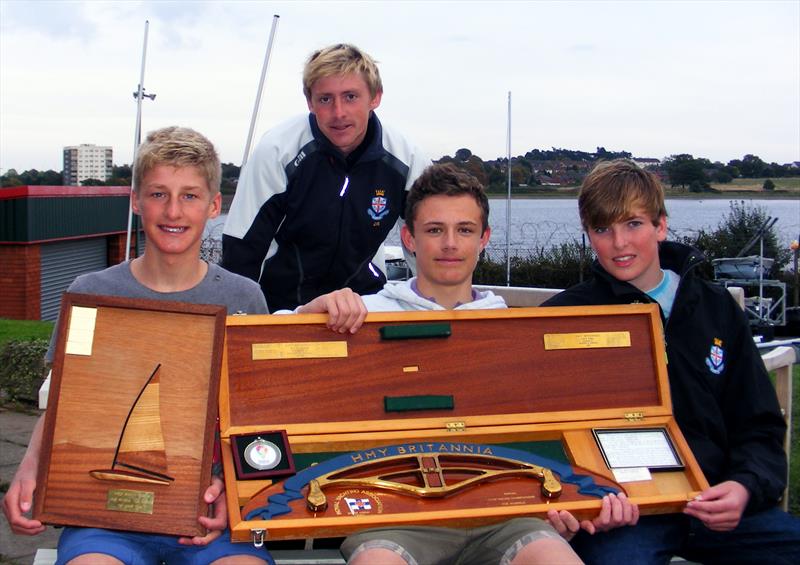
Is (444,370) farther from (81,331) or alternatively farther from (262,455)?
(81,331)

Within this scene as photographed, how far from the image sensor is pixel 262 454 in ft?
9.53

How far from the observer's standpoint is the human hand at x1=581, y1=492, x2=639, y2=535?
2.79m

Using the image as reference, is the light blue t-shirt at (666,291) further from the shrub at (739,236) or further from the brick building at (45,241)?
the brick building at (45,241)

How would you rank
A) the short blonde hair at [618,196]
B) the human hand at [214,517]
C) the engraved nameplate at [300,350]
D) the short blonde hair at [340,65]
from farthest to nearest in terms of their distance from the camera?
the short blonde hair at [340,65], the short blonde hair at [618,196], the engraved nameplate at [300,350], the human hand at [214,517]

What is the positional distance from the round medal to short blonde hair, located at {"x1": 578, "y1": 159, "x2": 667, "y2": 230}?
5.35ft

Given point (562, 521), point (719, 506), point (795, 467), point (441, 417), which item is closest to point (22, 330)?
point (795, 467)

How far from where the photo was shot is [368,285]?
4652 millimetres

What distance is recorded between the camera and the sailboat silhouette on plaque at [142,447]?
2.72 meters

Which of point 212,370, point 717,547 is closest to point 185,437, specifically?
point 212,370

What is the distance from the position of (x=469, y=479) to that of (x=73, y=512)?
118cm

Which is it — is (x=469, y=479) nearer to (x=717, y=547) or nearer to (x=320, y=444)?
(x=320, y=444)

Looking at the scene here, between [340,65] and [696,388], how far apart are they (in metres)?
2.13

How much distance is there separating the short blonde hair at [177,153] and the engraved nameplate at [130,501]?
3.93 ft

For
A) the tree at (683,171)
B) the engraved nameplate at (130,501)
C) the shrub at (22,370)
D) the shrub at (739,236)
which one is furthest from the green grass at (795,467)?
the shrub at (739,236)
